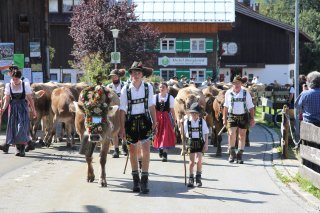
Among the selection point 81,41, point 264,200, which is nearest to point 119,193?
point 264,200

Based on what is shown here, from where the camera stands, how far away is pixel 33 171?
13.7 metres

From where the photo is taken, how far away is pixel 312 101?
12.4m

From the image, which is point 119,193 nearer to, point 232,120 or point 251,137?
point 232,120

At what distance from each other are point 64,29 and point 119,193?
154 feet

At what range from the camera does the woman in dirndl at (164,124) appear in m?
15.8

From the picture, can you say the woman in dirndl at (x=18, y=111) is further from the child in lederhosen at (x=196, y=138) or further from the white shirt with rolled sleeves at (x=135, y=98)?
the white shirt with rolled sleeves at (x=135, y=98)

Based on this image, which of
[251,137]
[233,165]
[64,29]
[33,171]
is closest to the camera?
[33,171]

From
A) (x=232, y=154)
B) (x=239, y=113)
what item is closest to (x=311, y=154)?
(x=239, y=113)

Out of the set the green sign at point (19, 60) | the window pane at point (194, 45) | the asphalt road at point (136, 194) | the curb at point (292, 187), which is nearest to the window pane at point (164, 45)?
the window pane at point (194, 45)

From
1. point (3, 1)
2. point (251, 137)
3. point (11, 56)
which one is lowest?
point (251, 137)

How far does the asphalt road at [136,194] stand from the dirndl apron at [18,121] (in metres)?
0.44

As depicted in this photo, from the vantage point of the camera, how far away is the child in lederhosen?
1209cm

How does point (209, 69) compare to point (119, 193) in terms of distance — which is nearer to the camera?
point (119, 193)

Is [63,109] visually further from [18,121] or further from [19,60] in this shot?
[19,60]
